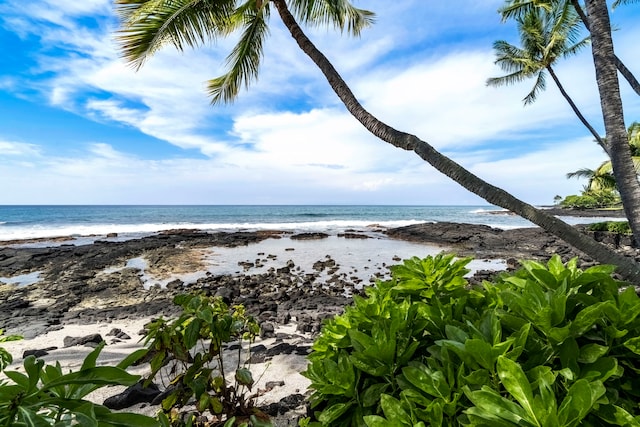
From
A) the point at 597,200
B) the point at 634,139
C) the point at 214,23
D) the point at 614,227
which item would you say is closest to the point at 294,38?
the point at 214,23

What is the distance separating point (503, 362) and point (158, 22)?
5973 millimetres

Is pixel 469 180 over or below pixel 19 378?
over

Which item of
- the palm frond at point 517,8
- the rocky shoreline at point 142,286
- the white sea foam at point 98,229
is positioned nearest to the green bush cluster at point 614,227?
the rocky shoreline at point 142,286

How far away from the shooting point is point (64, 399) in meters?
0.70

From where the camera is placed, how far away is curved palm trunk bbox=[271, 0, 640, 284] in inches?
107

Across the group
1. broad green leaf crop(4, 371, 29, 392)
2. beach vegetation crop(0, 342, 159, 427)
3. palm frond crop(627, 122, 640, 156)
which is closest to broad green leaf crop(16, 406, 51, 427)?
beach vegetation crop(0, 342, 159, 427)

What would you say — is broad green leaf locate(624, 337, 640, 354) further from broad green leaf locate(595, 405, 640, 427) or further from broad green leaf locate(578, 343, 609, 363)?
broad green leaf locate(595, 405, 640, 427)

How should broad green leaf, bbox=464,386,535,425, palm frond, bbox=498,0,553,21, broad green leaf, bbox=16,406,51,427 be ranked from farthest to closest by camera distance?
palm frond, bbox=498,0,553,21, broad green leaf, bbox=464,386,535,425, broad green leaf, bbox=16,406,51,427

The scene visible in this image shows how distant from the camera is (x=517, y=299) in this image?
0.96 metres

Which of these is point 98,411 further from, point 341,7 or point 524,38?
point 524,38

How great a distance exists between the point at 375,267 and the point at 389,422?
35.5 ft

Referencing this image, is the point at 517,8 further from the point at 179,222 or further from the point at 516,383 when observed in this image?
the point at 179,222

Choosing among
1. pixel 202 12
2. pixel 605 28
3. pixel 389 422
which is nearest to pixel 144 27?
pixel 202 12

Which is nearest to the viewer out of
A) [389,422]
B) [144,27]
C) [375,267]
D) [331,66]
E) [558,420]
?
[558,420]
